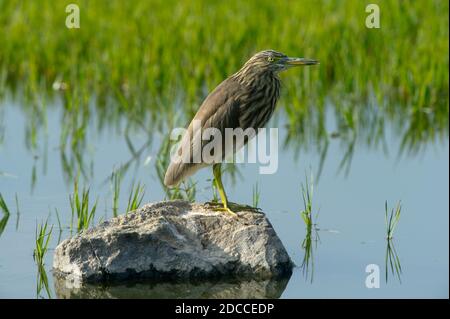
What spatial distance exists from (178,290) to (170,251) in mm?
300

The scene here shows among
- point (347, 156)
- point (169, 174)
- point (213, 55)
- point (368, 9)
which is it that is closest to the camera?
point (169, 174)

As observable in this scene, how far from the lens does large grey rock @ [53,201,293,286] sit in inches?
271

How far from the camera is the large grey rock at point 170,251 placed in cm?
688

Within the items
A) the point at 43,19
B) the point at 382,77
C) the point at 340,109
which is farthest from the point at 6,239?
the point at 43,19

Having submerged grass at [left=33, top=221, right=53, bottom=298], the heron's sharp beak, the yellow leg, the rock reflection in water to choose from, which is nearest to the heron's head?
the heron's sharp beak

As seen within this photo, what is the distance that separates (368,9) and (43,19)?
13.8ft

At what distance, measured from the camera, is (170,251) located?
22.8ft

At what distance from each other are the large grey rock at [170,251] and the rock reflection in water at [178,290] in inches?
3.0

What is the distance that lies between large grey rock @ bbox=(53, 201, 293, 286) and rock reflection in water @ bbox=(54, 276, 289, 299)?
76mm

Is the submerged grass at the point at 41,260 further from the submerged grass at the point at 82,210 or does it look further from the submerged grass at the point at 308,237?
the submerged grass at the point at 308,237

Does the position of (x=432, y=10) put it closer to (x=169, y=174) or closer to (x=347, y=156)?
(x=347, y=156)

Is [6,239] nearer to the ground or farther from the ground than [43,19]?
nearer to the ground

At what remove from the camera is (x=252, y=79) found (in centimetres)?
782

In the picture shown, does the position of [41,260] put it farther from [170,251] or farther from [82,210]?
[170,251]
